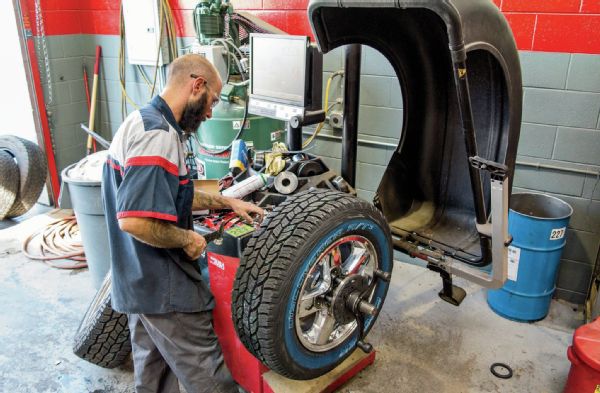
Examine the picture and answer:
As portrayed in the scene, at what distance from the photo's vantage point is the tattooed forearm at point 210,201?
198 centimetres

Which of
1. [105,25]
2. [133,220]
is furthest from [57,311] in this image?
[105,25]

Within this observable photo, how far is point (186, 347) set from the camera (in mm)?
1824

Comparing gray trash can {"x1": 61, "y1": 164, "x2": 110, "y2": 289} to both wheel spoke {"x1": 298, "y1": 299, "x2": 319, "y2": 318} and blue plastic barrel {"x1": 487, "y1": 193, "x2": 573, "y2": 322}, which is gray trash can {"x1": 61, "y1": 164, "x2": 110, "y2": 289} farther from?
blue plastic barrel {"x1": 487, "y1": 193, "x2": 573, "y2": 322}

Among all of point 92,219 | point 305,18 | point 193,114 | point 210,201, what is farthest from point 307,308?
point 305,18

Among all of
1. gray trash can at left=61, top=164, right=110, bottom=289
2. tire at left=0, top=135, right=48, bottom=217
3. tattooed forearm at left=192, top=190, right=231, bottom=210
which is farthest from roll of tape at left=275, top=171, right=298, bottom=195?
tire at left=0, top=135, right=48, bottom=217

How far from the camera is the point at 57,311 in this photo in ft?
9.27

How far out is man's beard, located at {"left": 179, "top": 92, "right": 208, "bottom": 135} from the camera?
172 cm

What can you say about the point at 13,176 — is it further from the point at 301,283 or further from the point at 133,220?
the point at 301,283

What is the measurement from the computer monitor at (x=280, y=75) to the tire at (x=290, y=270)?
84cm

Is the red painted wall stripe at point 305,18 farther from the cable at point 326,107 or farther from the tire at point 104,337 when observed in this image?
the tire at point 104,337

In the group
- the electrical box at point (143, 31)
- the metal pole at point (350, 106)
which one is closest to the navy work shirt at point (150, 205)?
the metal pole at point (350, 106)

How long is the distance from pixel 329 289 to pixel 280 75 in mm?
1234

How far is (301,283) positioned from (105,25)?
A: 3839 mm

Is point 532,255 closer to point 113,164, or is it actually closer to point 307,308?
point 307,308
